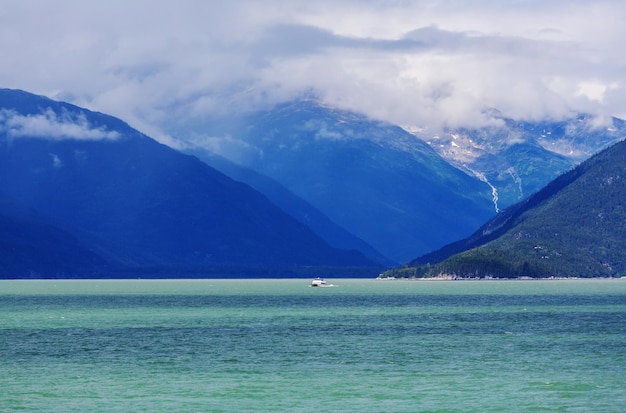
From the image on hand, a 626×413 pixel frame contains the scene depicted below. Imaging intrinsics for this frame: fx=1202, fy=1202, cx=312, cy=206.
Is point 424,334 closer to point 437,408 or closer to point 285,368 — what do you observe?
point 285,368

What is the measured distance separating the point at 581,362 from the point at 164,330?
80981mm

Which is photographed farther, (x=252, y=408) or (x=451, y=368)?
(x=451, y=368)

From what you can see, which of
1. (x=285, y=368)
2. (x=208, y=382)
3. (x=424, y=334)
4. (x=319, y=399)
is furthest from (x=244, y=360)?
(x=424, y=334)

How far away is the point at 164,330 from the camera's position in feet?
655

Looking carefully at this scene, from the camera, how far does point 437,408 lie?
352 ft

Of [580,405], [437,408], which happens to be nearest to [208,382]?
[437,408]

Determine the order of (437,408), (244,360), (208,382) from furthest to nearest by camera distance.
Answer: (244,360) < (208,382) < (437,408)

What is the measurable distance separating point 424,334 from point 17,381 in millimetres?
79303

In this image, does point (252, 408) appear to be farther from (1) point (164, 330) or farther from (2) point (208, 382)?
(1) point (164, 330)

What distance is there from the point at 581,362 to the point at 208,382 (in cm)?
4567

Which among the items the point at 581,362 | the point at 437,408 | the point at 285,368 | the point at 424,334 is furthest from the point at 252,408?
the point at 424,334

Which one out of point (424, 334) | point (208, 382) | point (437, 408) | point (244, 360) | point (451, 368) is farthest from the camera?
point (424, 334)

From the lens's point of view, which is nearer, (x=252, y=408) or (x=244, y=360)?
(x=252, y=408)

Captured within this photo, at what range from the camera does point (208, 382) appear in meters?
124
